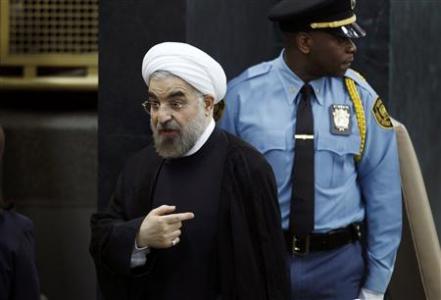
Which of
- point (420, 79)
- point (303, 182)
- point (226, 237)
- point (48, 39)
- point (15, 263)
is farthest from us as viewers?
point (48, 39)

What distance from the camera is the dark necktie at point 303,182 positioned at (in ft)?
20.7

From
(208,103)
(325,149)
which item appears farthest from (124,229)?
(325,149)

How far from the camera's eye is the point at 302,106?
253 inches

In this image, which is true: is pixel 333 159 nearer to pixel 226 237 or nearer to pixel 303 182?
pixel 303 182

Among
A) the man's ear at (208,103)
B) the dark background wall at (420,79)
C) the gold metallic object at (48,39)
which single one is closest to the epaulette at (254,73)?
the man's ear at (208,103)

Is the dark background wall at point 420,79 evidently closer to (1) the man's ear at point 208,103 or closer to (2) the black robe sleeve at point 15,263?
(1) the man's ear at point 208,103

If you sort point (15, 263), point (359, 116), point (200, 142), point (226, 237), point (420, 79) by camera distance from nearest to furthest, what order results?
point (15, 263)
point (226, 237)
point (200, 142)
point (359, 116)
point (420, 79)

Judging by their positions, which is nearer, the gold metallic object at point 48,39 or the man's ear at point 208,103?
the man's ear at point 208,103

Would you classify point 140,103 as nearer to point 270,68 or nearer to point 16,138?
point 270,68

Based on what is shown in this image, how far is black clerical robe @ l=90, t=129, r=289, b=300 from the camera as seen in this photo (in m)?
5.71

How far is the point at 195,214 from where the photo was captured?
18.9ft

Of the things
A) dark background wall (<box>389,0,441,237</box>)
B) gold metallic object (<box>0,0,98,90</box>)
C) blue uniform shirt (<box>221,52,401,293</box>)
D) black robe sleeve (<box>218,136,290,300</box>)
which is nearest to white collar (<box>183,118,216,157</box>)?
black robe sleeve (<box>218,136,290,300</box>)

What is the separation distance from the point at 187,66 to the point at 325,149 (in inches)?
36.5

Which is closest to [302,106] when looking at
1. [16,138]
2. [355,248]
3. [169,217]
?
[355,248]
